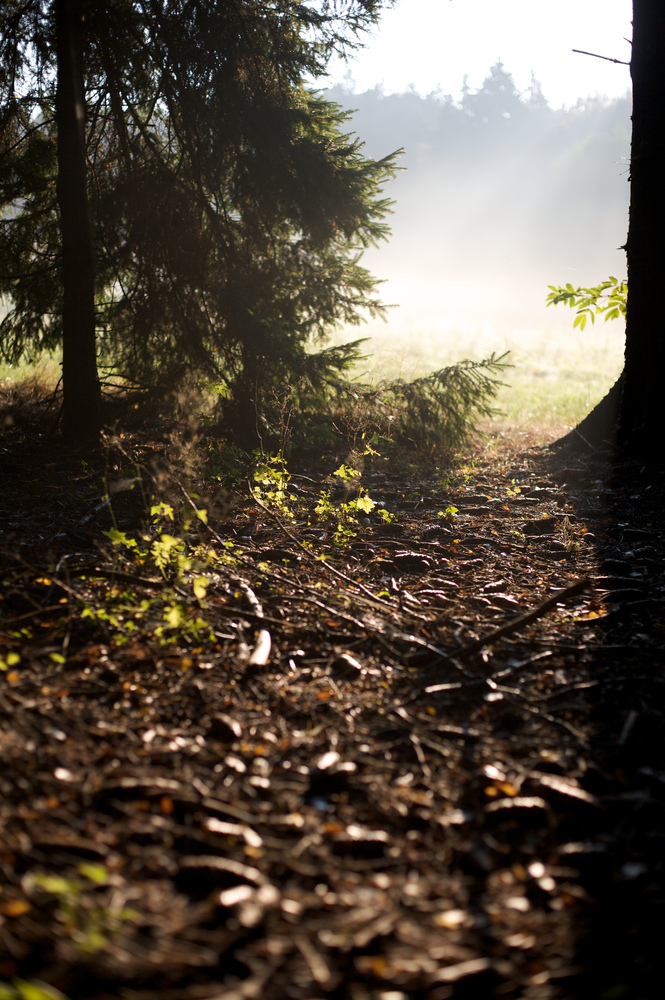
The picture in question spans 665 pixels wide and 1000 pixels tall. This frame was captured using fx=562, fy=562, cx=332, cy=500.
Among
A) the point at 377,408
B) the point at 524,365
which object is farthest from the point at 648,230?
the point at 524,365

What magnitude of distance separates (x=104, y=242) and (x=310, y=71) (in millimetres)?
2660

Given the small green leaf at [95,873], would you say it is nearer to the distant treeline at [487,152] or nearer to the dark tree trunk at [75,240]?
the dark tree trunk at [75,240]

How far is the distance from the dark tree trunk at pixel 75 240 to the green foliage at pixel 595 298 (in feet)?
13.4

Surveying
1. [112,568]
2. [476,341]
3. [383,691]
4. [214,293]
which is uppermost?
[476,341]

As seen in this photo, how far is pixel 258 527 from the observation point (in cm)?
389

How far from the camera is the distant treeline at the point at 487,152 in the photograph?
55.7m

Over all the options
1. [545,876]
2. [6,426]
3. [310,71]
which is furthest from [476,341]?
[545,876]

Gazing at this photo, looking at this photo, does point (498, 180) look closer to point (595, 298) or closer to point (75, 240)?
point (595, 298)

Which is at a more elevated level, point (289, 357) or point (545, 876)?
point (289, 357)

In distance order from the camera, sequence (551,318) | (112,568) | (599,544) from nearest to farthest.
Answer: (112,568) → (599,544) → (551,318)

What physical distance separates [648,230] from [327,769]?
205 inches

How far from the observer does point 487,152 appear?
60.3m

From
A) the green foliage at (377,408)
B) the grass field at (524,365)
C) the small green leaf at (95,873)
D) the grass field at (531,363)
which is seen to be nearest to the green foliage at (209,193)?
the green foliage at (377,408)

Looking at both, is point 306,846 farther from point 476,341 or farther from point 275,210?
point 476,341
